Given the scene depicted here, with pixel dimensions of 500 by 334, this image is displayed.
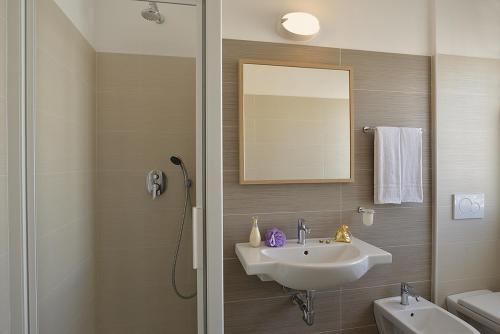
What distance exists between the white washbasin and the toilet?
0.65 ft

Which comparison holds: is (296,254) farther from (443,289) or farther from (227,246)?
(443,289)

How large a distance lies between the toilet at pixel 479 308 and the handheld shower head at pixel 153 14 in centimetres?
216

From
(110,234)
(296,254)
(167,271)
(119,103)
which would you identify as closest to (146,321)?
(167,271)

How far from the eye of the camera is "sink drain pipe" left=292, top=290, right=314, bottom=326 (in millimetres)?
1356

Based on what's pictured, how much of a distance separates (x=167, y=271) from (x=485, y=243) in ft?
6.89

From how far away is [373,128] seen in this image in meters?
1.66

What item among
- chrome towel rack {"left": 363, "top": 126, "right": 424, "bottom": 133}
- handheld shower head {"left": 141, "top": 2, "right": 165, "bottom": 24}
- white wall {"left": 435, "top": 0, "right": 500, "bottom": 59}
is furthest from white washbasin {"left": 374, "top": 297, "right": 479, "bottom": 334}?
handheld shower head {"left": 141, "top": 2, "right": 165, "bottom": 24}

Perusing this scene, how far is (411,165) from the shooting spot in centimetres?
169

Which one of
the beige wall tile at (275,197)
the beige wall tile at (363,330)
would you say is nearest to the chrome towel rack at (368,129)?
the beige wall tile at (275,197)

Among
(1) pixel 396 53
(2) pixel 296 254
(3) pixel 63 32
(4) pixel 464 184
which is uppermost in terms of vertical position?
(1) pixel 396 53

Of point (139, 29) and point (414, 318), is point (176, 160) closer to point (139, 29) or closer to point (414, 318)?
point (139, 29)

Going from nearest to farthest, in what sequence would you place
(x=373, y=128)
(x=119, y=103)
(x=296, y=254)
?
1. (x=119, y=103)
2. (x=296, y=254)
3. (x=373, y=128)

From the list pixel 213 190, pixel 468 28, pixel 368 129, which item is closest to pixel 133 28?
pixel 213 190

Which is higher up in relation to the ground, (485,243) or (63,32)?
(63,32)
